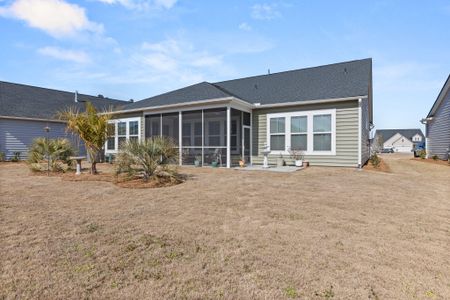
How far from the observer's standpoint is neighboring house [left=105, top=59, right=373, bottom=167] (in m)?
11.5

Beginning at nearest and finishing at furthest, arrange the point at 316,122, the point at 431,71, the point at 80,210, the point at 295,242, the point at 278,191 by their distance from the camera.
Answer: the point at 295,242 → the point at 80,210 → the point at 278,191 → the point at 316,122 → the point at 431,71

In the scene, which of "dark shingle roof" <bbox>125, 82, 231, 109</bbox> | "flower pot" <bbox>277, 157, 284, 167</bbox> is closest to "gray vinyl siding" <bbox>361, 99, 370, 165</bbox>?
"flower pot" <bbox>277, 157, 284, 167</bbox>

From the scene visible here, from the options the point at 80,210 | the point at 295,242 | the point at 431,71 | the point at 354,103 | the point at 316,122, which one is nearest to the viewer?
the point at 295,242

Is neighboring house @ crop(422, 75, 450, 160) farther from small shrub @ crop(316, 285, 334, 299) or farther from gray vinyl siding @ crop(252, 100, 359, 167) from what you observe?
small shrub @ crop(316, 285, 334, 299)

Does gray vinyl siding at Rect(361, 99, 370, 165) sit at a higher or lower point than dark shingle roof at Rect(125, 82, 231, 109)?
lower

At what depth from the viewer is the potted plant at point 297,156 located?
12.2 meters

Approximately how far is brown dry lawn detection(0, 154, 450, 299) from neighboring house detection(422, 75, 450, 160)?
1347cm

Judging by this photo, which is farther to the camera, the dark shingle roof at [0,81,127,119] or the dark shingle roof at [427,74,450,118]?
the dark shingle roof at [0,81,127,119]

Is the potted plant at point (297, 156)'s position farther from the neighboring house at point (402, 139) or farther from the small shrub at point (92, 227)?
the neighboring house at point (402, 139)

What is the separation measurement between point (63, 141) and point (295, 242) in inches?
455

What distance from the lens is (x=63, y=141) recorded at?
37.5 ft

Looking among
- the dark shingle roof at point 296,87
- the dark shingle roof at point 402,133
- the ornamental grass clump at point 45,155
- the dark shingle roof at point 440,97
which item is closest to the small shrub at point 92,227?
the ornamental grass clump at point 45,155

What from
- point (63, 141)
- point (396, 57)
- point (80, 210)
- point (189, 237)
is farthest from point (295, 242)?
point (396, 57)

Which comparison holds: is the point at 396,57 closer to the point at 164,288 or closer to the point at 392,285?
the point at 392,285
